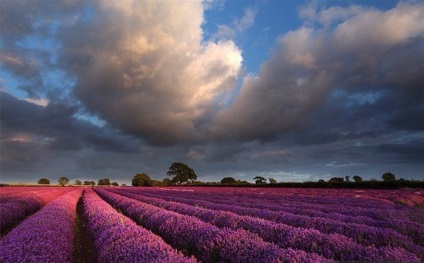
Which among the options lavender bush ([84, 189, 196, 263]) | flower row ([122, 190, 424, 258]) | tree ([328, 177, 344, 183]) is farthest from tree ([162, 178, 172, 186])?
lavender bush ([84, 189, 196, 263])

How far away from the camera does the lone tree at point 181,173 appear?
93.1 metres

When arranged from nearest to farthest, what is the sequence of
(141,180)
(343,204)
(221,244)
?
1. (221,244)
2. (343,204)
3. (141,180)

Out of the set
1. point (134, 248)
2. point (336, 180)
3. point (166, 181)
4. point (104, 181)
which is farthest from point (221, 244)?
point (104, 181)

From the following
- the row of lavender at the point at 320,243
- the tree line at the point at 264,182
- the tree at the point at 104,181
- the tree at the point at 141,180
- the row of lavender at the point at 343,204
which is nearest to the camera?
the row of lavender at the point at 320,243

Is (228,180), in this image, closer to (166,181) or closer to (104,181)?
(166,181)

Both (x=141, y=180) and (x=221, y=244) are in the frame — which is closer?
(x=221, y=244)

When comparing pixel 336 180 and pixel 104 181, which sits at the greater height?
pixel 104 181

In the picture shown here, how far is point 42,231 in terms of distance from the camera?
7.72 m

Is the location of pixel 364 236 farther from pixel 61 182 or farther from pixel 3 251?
pixel 61 182

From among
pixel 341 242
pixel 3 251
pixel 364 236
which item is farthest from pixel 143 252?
pixel 364 236

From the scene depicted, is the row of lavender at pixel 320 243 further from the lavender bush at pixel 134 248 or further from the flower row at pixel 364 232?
the lavender bush at pixel 134 248

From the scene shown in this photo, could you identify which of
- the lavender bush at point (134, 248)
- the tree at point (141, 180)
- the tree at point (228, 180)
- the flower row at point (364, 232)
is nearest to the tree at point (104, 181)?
the tree at point (141, 180)

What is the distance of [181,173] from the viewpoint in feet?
308

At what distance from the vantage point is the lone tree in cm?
9309
